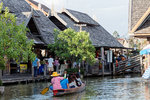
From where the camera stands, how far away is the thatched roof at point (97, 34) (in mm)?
40031

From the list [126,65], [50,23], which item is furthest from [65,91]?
[126,65]

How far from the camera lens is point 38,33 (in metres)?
32.1

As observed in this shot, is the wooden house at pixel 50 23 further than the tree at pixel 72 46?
No

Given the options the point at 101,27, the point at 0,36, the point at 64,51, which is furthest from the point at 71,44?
the point at 101,27

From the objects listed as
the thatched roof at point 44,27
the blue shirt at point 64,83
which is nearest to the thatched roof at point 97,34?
the thatched roof at point 44,27

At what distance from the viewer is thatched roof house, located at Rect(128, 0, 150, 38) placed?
19484mm

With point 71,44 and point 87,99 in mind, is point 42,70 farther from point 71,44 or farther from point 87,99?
point 87,99

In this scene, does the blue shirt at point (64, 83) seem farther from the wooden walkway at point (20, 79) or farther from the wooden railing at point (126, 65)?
the wooden railing at point (126, 65)

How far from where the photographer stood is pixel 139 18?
20609 mm

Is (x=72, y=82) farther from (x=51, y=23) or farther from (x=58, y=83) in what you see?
(x=51, y=23)

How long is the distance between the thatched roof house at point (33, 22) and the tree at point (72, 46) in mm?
1116

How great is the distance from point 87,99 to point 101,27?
29875mm

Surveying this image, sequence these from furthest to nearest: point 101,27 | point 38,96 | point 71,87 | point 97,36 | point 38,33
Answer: point 101,27, point 97,36, point 38,33, point 71,87, point 38,96

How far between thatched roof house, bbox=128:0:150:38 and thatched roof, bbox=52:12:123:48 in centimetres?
1710
